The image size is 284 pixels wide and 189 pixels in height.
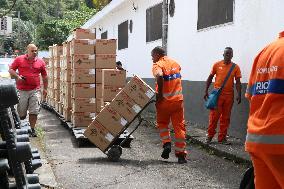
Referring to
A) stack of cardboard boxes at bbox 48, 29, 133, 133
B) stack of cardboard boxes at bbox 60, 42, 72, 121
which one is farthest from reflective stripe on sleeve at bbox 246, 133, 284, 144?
stack of cardboard boxes at bbox 60, 42, 72, 121

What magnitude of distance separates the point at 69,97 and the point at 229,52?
168 inches

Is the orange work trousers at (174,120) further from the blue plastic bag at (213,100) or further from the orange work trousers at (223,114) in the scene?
the orange work trousers at (223,114)

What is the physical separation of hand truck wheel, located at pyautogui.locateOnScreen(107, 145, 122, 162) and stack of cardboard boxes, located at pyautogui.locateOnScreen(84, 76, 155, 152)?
0.46ft

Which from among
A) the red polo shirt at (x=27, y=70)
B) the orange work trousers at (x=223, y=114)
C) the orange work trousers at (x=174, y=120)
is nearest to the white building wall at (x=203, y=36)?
the orange work trousers at (x=223, y=114)

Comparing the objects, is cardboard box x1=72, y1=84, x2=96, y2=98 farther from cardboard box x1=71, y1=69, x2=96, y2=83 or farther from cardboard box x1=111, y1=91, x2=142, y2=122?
cardboard box x1=111, y1=91, x2=142, y2=122

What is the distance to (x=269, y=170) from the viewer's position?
298 centimetres

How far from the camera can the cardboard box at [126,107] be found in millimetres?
8094

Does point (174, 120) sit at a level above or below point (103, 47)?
below

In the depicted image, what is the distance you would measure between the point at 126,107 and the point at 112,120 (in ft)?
1.01

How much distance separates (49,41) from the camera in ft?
162

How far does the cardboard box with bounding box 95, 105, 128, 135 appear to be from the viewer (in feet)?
26.7

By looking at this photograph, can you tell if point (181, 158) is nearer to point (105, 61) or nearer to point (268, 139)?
point (105, 61)

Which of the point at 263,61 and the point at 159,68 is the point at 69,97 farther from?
the point at 263,61

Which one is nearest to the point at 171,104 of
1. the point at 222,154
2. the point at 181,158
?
the point at 181,158
